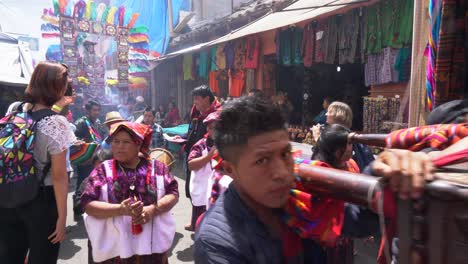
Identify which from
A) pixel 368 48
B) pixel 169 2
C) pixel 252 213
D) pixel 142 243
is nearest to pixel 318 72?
pixel 368 48

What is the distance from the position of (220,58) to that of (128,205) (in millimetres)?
7289

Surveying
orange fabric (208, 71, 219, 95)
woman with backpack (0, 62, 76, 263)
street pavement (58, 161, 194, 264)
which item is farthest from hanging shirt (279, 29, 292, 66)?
woman with backpack (0, 62, 76, 263)

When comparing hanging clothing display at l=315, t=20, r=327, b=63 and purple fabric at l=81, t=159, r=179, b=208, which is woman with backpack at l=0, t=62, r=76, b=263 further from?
hanging clothing display at l=315, t=20, r=327, b=63

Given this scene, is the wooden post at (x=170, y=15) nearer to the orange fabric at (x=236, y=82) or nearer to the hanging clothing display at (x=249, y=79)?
the orange fabric at (x=236, y=82)

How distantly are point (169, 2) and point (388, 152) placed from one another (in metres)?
15.1

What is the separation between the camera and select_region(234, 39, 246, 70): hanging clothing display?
809 centimetres

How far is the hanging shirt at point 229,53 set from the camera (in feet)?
27.6

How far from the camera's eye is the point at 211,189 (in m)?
1.59

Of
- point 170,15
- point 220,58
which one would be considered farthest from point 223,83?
point 170,15

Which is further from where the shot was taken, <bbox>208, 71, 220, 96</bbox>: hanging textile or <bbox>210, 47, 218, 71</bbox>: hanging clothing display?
<bbox>208, 71, 220, 96</bbox>: hanging textile

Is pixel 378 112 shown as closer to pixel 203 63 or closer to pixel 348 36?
pixel 348 36

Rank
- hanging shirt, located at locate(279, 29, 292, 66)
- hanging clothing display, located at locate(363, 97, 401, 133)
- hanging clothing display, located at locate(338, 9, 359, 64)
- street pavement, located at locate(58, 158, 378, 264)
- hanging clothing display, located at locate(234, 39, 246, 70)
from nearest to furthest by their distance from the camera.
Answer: street pavement, located at locate(58, 158, 378, 264), hanging clothing display, located at locate(363, 97, 401, 133), hanging clothing display, located at locate(338, 9, 359, 64), hanging shirt, located at locate(279, 29, 292, 66), hanging clothing display, located at locate(234, 39, 246, 70)

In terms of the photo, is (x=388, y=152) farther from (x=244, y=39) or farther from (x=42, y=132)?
(x=244, y=39)

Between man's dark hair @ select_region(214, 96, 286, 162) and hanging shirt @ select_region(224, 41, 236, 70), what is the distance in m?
7.51
